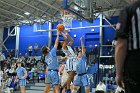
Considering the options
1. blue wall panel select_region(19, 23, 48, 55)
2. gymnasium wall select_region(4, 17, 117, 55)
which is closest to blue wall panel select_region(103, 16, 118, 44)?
gymnasium wall select_region(4, 17, 117, 55)

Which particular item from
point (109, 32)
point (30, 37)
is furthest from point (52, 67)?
point (30, 37)

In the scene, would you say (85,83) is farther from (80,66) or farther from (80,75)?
(80,66)

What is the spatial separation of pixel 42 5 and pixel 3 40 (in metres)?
8.53

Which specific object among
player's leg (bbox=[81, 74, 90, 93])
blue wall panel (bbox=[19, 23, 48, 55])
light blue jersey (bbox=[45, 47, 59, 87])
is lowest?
player's leg (bbox=[81, 74, 90, 93])

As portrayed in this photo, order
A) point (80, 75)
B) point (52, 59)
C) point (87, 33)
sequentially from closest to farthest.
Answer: point (52, 59)
point (80, 75)
point (87, 33)

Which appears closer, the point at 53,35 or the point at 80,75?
the point at 80,75

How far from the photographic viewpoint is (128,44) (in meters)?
2.77

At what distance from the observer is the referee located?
2725 millimetres

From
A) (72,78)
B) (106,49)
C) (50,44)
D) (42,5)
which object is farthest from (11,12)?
(72,78)

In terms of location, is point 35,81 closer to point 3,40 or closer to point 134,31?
point 3,40

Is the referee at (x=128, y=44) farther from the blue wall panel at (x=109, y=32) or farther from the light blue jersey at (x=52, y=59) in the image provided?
the blue wall panel at (x=109, y=32)

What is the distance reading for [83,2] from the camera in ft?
49.5

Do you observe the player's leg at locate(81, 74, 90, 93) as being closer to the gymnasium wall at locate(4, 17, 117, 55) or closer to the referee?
the referee

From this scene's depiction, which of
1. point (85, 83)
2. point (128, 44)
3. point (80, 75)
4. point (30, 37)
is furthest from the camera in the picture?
point (30, 37)
